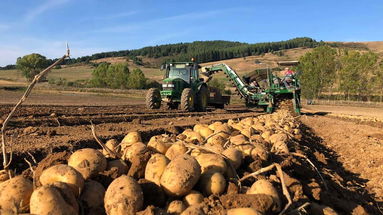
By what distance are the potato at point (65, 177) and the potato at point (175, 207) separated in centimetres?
75

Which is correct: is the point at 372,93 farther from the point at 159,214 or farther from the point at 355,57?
the point at 159,214

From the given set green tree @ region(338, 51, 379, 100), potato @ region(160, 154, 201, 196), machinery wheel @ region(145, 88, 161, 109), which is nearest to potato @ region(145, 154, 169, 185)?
potato @ region(160, 154, 201, 196)

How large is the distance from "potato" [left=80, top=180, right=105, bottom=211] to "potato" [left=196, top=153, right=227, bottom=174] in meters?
0.97

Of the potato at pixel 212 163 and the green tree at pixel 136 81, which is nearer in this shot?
the potato at pixel 212 163

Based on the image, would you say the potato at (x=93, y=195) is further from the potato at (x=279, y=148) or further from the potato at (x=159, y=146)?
the potato at (x=279, y=148)

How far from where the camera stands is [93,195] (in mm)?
2818

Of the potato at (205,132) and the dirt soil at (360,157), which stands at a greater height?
the potato at (205,132)

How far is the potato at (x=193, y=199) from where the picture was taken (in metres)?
2.87

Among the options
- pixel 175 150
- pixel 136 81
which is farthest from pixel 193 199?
pixel 136 81

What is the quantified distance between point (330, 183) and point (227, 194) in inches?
110

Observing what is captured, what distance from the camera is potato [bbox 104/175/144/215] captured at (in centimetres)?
258

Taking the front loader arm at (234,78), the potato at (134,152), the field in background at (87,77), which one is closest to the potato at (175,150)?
the potato at (134,152)

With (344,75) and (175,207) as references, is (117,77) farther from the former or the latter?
(175,207)

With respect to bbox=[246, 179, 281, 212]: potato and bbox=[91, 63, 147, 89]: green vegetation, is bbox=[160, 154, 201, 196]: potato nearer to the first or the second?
bbox=[246, 179, 281, 212]: potato
